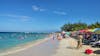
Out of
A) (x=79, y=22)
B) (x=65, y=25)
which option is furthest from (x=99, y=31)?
(x=65, y=25)

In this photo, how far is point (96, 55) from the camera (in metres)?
16.2

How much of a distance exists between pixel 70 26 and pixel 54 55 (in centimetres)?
11651

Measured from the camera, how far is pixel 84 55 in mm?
16484

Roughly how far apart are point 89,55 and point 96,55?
0.53 meters

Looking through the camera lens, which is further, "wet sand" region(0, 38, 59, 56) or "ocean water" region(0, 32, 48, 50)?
"ocean water" region(0, 32, 48, 50)

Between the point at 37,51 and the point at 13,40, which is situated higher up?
the point at 13,40

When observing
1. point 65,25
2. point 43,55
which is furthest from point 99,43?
point 65,25

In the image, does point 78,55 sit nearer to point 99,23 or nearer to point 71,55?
point 71,55

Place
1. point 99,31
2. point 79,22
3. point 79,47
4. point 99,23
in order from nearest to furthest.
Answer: point 79,47 → point 99,31 → point 99,23 → point 79,22

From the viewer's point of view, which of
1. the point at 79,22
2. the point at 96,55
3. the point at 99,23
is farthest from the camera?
the point at 79,22

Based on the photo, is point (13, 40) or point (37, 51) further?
point (13, 40)

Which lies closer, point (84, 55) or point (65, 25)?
point (84, 55)

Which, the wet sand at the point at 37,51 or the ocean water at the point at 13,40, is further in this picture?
the ocean water at the point at 13,40

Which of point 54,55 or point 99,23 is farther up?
point 99,23
